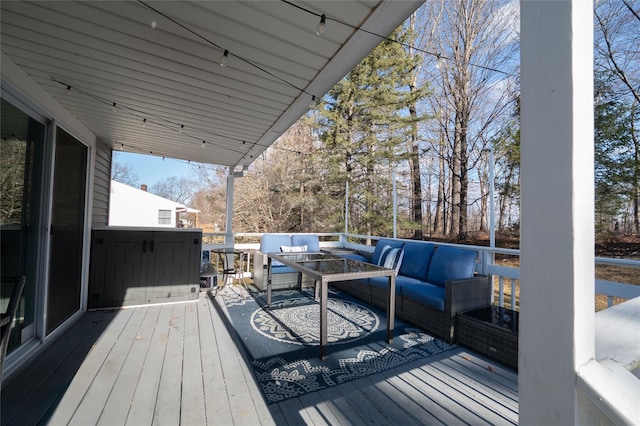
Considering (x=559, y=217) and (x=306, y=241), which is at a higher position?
(x=559, y=217)

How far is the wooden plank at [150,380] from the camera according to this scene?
1841mm

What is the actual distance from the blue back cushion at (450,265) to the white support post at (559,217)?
2831mm

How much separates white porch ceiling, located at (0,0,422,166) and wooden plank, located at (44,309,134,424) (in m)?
2.40

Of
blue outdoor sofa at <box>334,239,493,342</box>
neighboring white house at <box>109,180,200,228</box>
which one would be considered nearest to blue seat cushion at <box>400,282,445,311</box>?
blue outdoor sofa at <box>334,239,493,342</box>

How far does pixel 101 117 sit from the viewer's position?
3.38 meters

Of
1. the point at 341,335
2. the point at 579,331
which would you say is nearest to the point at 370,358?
the point at 341,335

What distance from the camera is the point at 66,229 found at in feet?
10.6

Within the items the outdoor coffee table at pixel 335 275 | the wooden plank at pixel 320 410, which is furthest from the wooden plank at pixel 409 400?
the outdoor coffee table at pixel 335 275

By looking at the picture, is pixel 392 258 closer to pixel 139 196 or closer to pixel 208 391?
pixel 208 391

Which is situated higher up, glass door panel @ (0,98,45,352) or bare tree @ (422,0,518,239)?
bare tree @ (422,0,518,239)

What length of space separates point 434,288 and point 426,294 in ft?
0.66

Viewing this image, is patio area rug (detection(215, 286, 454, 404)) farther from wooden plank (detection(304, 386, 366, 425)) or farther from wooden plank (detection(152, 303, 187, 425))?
wooden plank (detection(152, 303, 187, 425))

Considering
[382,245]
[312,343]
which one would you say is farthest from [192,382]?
[382,245]

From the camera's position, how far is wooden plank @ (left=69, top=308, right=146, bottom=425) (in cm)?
182
